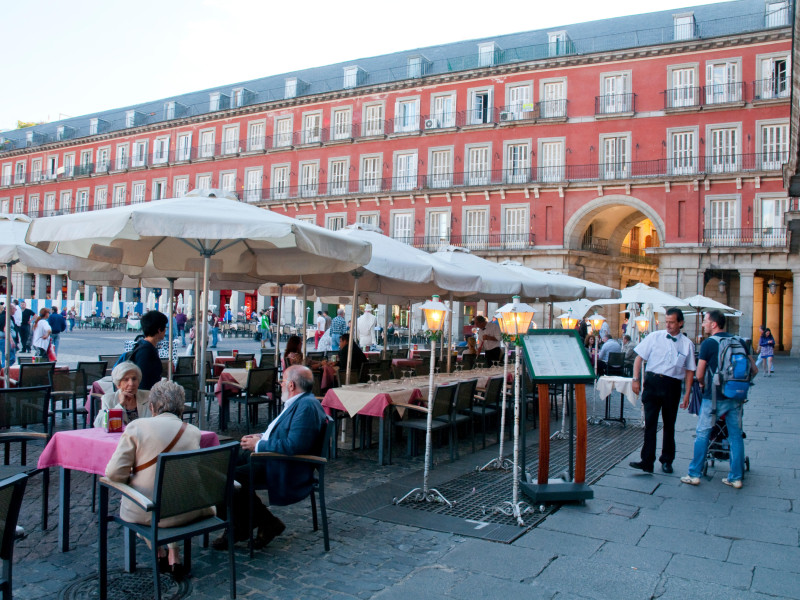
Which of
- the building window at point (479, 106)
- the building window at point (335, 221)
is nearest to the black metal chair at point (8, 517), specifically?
the building window at point (479, 106)

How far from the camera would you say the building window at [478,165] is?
108 feet

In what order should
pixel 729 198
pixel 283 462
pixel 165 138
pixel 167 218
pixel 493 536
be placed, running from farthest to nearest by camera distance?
pixel 165 138 → pixel 729 198 → pixel 167 218 → pixel 493 536 → pixel 283 462

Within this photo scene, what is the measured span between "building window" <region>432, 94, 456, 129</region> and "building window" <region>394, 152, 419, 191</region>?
6.29 ft

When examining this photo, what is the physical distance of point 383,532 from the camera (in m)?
4.67

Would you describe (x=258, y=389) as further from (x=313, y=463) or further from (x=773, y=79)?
(x=773, y=79)

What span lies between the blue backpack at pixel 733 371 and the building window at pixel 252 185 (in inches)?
1398

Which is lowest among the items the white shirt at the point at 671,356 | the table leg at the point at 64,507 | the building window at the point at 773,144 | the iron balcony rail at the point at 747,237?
the table leg at the point at 64,507

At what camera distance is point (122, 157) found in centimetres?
4522

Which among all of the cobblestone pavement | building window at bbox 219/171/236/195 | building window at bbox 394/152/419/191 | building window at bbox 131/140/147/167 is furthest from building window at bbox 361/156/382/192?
the cobblestone pavement

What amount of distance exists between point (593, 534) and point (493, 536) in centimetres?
75

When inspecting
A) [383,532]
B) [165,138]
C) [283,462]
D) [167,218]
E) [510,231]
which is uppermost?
[165,138]

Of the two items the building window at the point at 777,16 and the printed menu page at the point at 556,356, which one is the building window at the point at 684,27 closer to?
the building window at the point at 777,16

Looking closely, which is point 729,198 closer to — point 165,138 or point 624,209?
point 624,209

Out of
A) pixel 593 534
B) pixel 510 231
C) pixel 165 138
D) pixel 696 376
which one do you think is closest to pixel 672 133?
pixel 510 231
